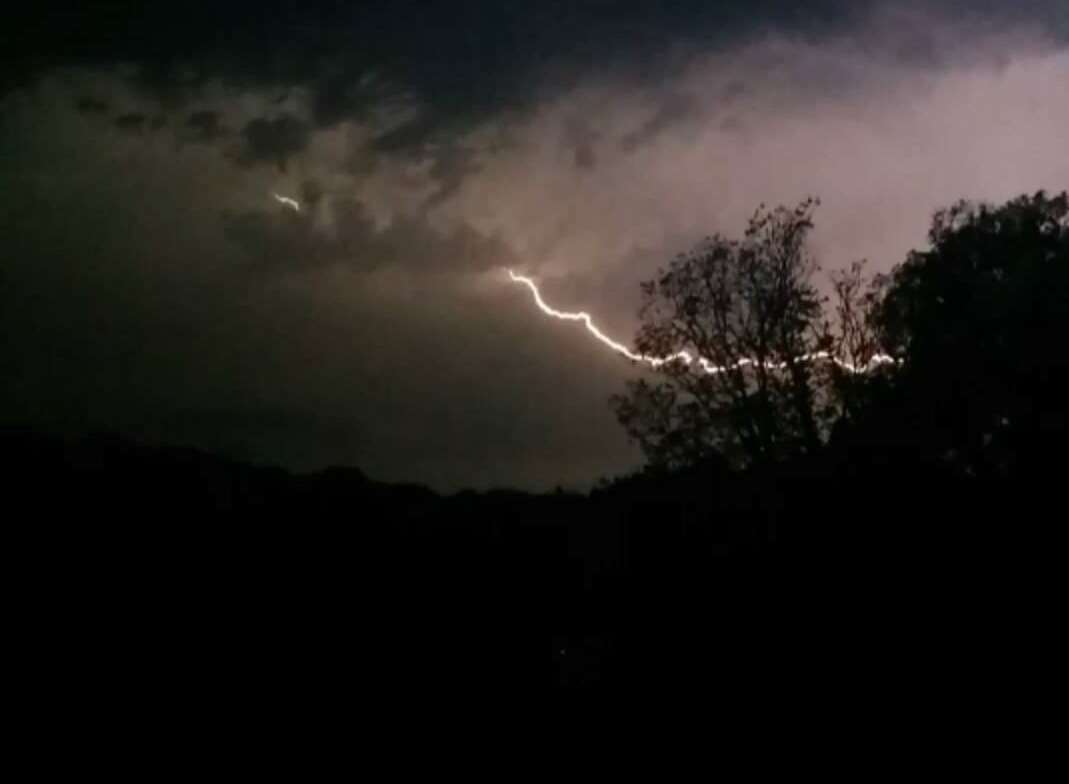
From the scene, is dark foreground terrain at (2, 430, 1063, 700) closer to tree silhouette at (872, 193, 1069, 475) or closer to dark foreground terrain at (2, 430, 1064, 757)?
dark foreground terrain at (2, 430, 1064, 757)

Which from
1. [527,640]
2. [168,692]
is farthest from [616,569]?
[168,692]

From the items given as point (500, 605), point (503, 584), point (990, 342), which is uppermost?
point (990, 342)

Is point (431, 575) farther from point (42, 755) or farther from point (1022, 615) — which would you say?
point (1022, 615)

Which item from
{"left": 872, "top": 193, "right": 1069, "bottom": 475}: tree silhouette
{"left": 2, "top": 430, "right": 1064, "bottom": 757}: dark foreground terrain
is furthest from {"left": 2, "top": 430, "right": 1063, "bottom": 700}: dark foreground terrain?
{"left": 872, "top": 193, "right": 1069, "bottom": 475}: tree silhouette

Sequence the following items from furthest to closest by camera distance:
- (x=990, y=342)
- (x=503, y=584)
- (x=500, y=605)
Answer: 1. (x=990, y=342)
2. (x=503, y=584)
3. (x=500, y=605)

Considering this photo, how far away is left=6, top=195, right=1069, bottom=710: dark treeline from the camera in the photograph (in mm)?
16891

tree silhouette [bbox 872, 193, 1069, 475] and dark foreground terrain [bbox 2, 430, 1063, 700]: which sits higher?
tree silhouette [bbox 872, 193, 1069, 475]

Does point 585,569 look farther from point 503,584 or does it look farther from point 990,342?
point 990,342

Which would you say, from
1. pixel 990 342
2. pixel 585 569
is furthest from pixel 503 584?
pixel 990 342

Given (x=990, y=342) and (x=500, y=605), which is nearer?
(x=500, y=605)

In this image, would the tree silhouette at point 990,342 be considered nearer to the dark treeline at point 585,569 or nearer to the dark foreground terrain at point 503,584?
the dark treeline at point 585,569

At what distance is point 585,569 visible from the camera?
22828 mm

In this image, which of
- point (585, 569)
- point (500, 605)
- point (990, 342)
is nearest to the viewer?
point (500, 605)

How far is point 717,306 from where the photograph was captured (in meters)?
39.3
